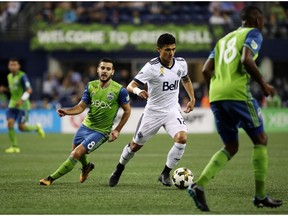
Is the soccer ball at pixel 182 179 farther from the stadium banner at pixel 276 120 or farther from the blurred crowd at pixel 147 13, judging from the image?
the blurred crowd at pixel 147 13

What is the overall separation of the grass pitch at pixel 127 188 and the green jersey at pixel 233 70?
48.5 inches

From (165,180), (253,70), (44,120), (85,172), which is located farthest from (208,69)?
(44,120)

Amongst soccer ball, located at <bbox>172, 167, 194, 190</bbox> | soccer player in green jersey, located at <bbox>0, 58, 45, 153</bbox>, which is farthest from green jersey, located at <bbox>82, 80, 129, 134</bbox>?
soccer player in green jersey, located at <bbox>0, 58, 45, 153</bbox>

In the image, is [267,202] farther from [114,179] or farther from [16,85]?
[16,85]

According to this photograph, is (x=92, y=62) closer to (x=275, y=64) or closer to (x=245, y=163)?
(x=275, y=64)

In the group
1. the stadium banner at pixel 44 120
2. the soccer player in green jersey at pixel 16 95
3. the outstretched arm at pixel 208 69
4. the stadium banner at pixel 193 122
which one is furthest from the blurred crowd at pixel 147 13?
the outstretched arm at pixel 208 69

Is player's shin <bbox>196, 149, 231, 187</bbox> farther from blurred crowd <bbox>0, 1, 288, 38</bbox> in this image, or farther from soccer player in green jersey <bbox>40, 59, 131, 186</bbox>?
blurred crowd <bbox>0, 1, 288, 38</bbox>

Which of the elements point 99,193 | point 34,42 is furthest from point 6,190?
point 34,42

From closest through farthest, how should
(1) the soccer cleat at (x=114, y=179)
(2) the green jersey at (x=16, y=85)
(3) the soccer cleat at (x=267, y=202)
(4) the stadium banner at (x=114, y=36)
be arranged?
(3) the soccer cleat at (x=267, y=202) < (1) the soccer cleat at (x=114, y=179) < (2) the green jersey at (x=16, y=85) < (4) the stadium banner at (x=114, y=36)

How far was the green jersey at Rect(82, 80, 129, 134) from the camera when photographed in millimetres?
11383

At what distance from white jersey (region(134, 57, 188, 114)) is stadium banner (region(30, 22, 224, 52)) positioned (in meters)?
20.7

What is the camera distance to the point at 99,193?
1024cm

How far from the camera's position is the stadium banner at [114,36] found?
32062 mm

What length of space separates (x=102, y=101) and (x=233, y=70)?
11.2ft
